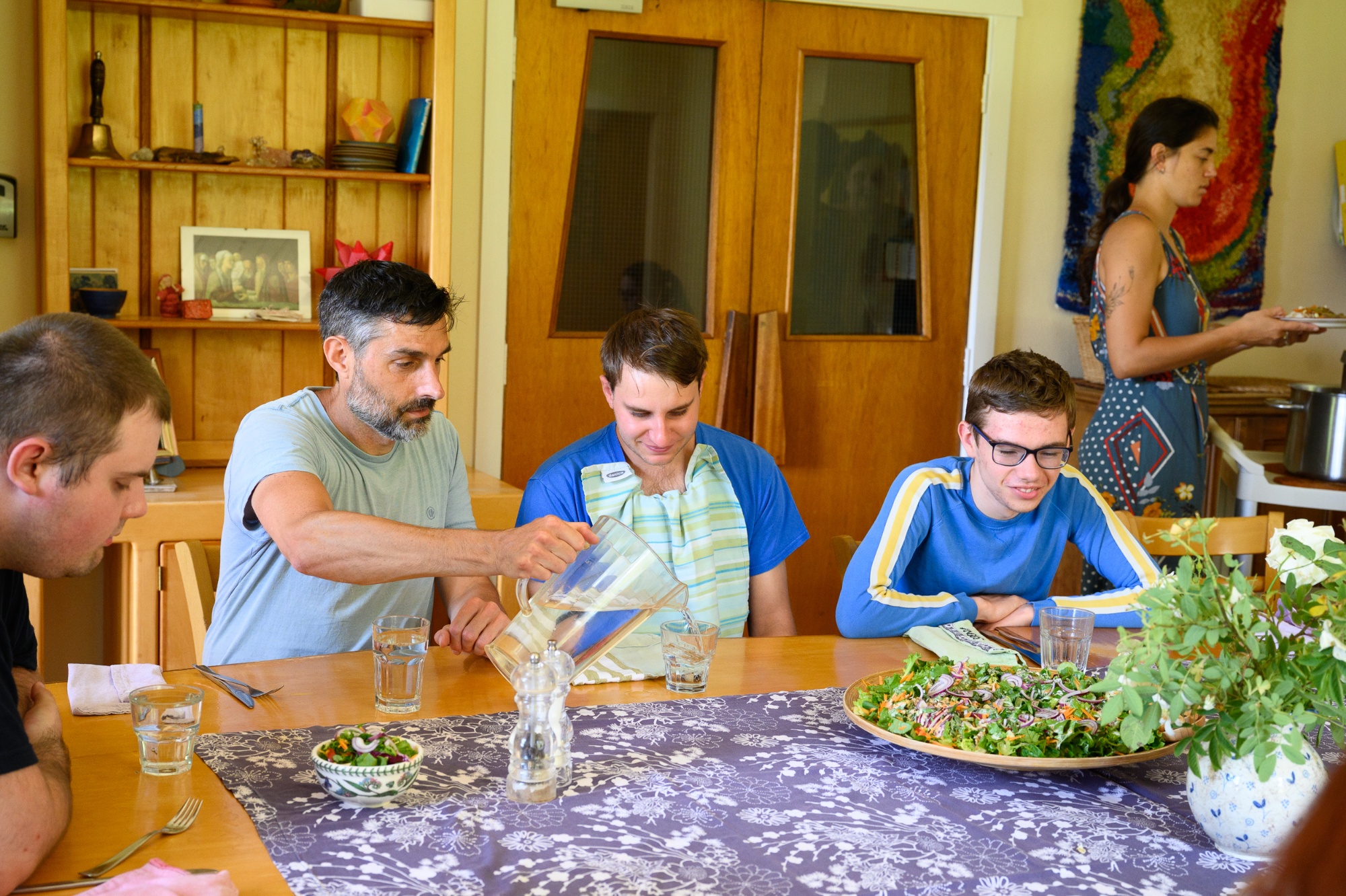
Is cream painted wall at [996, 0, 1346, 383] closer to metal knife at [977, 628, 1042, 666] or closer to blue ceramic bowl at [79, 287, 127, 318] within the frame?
metal knife at [977, 628, 1042, 666]

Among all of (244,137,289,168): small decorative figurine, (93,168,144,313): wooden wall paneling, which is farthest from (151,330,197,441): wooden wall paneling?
(244,137,289,168): small decorative figurine

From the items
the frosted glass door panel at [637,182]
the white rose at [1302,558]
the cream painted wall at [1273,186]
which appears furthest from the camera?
the cream painted wall at [1273,186]

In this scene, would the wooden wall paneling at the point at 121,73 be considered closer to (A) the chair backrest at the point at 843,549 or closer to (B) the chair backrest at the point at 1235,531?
(A) the chair backrest at the point at 843,549

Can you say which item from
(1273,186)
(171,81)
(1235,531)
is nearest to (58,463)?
(1235,531)

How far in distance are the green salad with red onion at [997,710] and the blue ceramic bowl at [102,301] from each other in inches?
93.7

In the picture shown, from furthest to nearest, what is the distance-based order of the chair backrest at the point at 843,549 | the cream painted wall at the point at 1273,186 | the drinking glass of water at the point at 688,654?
the cream painted wall at the point at 1273,186, the chair backrest at the point at 843,549, the drinking glass of water at the point at 688,654

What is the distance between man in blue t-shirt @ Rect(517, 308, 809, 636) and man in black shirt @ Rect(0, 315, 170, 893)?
93 cm

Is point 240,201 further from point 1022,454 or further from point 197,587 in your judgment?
point 1022,454

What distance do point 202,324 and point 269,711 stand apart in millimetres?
2011

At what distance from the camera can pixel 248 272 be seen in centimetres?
349

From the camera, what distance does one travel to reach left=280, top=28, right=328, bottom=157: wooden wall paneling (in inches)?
137

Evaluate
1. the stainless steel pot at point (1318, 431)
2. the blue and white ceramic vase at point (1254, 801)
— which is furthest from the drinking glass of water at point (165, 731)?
the stainless steel pot at point (1318, 431)

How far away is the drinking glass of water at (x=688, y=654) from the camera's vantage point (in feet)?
5.54

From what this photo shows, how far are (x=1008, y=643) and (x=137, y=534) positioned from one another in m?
2.00
